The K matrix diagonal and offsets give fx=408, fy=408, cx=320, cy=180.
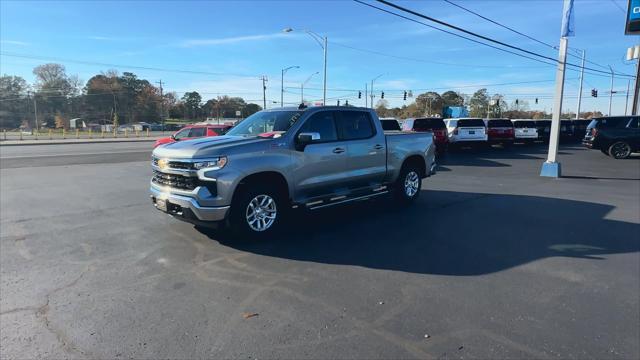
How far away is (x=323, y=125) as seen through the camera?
22.1 ft

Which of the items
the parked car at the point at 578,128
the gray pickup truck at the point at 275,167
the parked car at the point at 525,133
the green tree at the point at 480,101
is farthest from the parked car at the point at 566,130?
the green tree at the point at 480,101

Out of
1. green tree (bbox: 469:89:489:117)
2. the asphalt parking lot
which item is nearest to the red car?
the asphalt parking lot

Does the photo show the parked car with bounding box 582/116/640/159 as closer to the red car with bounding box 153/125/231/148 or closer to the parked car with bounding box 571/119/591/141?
the parked car with bounding box 571/119/591/141

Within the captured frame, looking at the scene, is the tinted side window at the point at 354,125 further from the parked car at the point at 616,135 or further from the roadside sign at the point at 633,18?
the roadside sign at the point at 633,18

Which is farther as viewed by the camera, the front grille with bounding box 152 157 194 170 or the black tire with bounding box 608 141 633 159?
the black tire with bounding box 608 141 633 159

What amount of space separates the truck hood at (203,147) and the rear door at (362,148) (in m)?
1.73

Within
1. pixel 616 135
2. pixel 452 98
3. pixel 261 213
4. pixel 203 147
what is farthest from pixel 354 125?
pixel 452 98

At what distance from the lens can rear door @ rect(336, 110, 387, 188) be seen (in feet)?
23.2

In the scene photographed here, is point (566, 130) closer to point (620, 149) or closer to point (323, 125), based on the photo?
point (620, 149)

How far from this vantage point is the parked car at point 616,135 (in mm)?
18906

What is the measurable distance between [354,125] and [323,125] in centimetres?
79

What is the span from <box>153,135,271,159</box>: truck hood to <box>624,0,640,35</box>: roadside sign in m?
20.3

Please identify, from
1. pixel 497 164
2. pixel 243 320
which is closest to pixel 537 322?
pixel 243 320

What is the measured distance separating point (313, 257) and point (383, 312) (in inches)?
65.0
